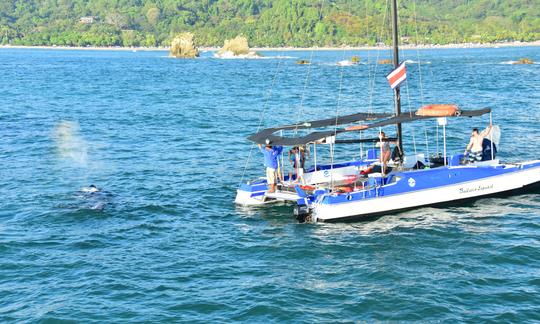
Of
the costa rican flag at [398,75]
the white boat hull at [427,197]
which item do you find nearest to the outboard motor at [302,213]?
the white boat hull at [427,197]

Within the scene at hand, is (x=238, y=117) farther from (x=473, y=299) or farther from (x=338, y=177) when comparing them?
(x=473, y=299)

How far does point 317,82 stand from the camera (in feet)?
320

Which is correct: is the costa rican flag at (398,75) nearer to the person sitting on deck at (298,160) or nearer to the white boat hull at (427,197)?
the person sitting on deck at (298,160)

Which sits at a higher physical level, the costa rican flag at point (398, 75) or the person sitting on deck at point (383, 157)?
the costa rican flag at point (398, 75)

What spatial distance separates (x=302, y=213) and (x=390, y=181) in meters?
3.93

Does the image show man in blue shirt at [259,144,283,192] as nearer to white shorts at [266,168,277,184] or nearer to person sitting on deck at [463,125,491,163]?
white shorts at [266,168,277,184]

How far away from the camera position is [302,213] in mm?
26172

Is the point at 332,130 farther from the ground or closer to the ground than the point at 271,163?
farther from the ground

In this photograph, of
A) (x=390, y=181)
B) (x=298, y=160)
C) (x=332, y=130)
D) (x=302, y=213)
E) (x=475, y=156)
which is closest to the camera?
(x=302, y=213)

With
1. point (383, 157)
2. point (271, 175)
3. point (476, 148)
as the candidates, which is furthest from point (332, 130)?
point (476, 148)

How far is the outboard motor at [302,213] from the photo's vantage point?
2614 cm

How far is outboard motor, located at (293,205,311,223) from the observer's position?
2614 centimetres

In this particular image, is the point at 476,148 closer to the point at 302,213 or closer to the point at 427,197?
the point at 427,197

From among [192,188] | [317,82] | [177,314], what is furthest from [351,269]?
[317,82]
